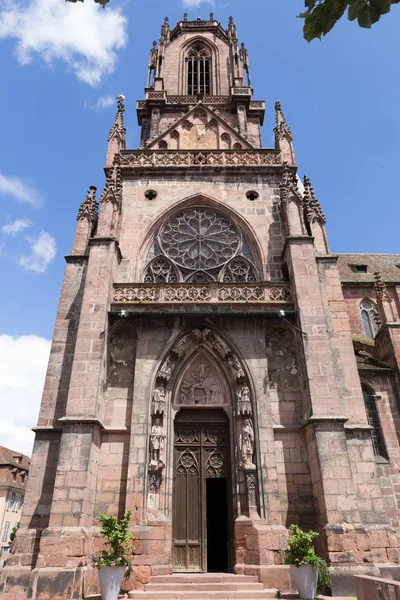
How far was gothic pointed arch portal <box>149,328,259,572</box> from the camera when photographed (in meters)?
10.7

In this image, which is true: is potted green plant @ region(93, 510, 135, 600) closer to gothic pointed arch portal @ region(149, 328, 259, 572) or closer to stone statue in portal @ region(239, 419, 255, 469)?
gothic pointed arch portal @ region(149, 328, 259, 572)

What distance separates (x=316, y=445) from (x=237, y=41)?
2641 cm

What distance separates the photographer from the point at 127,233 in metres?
15.0

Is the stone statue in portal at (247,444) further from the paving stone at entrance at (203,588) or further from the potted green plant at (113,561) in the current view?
the potted green plant at (113,561)

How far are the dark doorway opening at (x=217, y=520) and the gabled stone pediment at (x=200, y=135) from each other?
45.6 ft

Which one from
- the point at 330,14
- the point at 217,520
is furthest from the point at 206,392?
the point at 330,14

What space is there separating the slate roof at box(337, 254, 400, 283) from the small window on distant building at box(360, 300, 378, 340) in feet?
4.31

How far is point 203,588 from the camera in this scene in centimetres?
893

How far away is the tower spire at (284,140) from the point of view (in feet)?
56.6

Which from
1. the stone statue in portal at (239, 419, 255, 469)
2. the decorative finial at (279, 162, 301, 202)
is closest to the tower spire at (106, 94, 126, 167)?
the decorative finial at (279, 162, 301, 202)

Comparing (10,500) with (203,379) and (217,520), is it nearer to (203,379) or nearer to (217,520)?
(217,520)

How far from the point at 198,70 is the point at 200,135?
9.62 metres

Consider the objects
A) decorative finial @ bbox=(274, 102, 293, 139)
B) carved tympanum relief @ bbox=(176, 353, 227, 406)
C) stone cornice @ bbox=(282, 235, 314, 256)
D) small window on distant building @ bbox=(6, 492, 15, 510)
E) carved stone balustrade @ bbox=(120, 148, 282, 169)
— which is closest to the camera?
carved tympanum relief @ bbox=(176, 353, 227, 406)

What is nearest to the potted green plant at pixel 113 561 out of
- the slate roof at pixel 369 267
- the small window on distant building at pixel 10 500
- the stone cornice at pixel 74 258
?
the stone cornice at pixel 74 258
